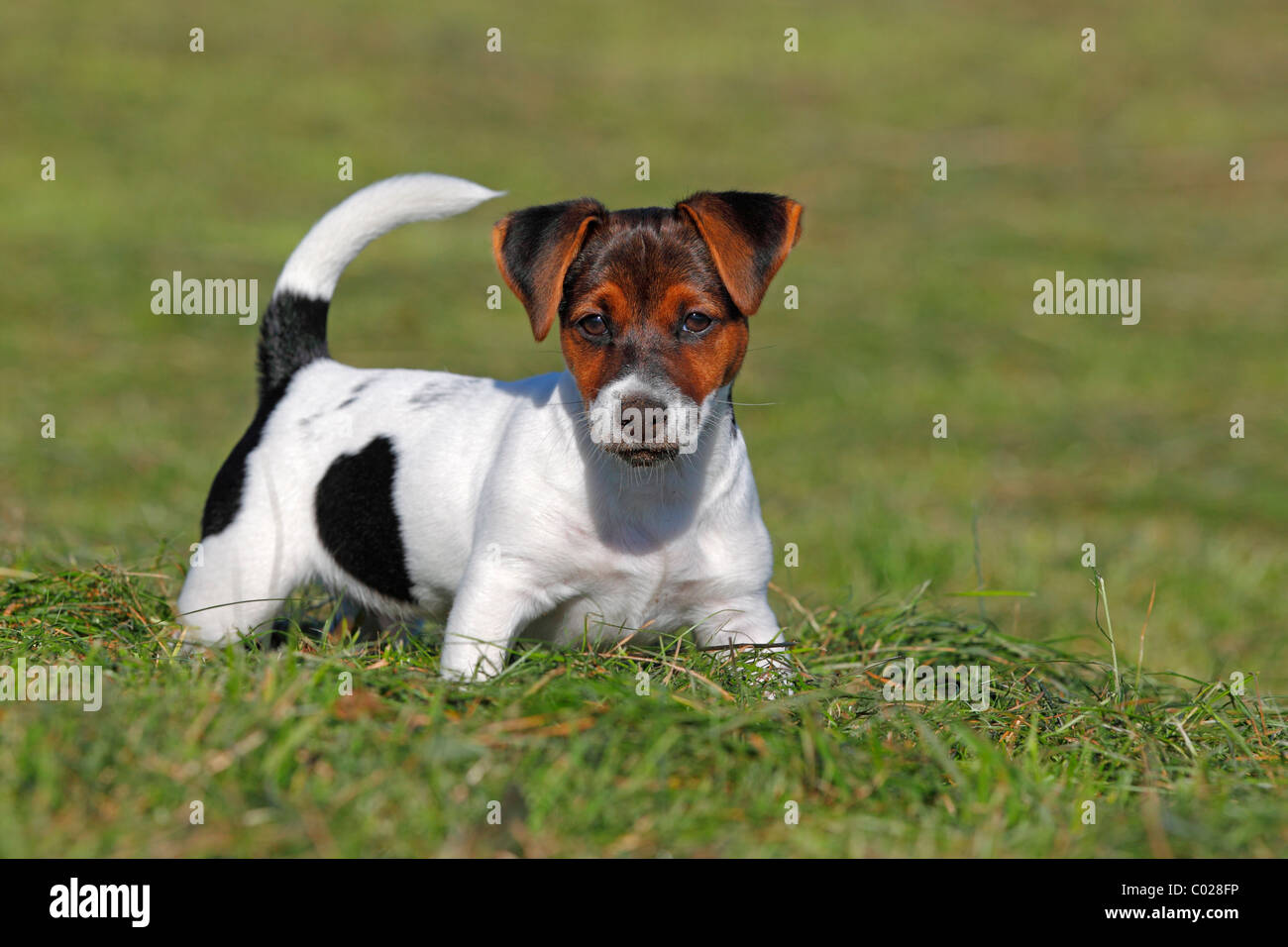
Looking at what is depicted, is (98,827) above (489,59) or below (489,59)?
below

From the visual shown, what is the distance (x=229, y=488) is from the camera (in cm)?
557

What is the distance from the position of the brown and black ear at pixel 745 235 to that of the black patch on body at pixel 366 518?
152 cm

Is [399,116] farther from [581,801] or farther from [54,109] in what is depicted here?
[581,801]

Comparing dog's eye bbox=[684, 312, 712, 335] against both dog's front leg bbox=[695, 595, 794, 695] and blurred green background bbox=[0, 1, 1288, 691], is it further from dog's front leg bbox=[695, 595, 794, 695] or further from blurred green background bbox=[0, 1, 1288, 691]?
blurred green background bbox=[0, 1, 1288, 691]

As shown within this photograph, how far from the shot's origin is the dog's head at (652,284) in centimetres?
450

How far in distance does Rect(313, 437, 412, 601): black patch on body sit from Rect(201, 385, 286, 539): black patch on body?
0.34m

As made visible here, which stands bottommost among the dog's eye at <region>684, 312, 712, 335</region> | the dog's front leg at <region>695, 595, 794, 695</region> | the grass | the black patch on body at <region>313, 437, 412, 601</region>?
the grass

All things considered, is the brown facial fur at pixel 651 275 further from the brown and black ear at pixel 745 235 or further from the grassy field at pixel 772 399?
the grassy field at pixel 772 399

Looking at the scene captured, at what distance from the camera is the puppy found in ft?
15.1

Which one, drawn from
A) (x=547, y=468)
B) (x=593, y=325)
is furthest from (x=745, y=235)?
(x=547, y=468)

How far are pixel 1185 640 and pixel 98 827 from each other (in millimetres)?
5962

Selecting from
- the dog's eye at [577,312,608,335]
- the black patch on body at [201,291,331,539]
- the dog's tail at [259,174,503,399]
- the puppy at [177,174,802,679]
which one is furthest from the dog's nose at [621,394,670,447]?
the black patch on body at [201,291,331,539]

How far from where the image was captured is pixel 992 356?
15.3 m

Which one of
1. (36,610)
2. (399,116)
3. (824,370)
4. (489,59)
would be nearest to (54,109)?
(399,116)
